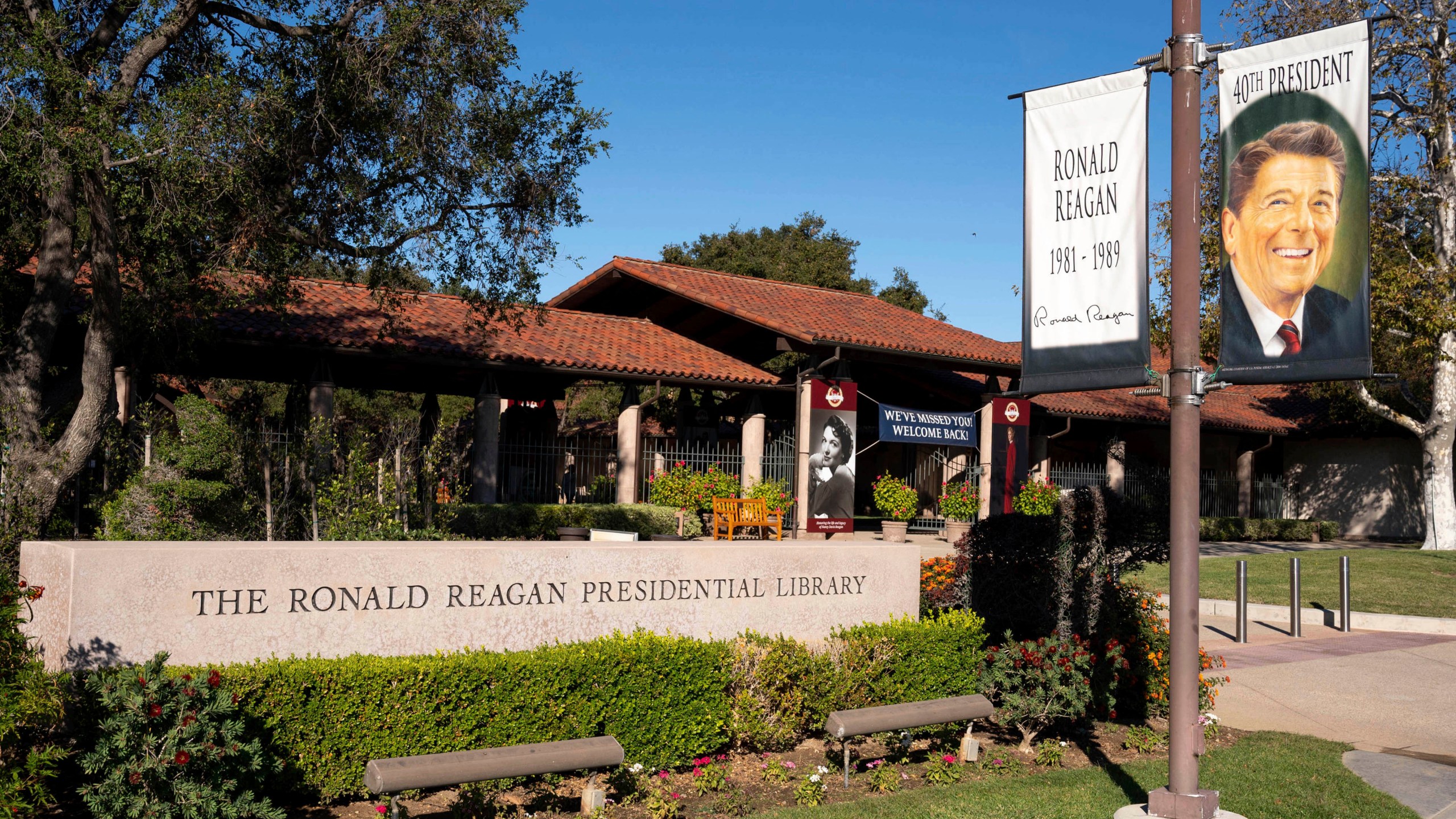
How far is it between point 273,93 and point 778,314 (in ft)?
45.5

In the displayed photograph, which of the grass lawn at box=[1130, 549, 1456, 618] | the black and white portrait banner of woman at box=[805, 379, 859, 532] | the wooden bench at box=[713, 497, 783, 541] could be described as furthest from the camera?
the black and white portrait banner of woman at box=[805, 379, 859, 532]

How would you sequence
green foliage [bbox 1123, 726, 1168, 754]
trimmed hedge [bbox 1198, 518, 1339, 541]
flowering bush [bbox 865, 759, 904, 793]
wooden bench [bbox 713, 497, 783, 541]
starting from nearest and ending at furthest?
flowering bush [bbox 865, 759, 904, 793] → green foliage [bbox 1123, 726, 1168, 754] → wooden bench [bbox 713, 497, 783, 541] → trimmed hedge [bbox 1198, 518, 1339, 541]

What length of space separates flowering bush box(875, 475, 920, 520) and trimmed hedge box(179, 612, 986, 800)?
52.5 ft

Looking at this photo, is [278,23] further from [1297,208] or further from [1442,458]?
[1442,458]

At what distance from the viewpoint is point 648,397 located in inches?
1358

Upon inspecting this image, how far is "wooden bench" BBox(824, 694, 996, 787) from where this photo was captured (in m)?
6.38

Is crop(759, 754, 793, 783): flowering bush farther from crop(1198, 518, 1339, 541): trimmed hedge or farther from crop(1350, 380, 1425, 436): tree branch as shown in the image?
crop(1198, 518, 1339, 541): trimmed hedge

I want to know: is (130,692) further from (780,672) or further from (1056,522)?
(1056,522)

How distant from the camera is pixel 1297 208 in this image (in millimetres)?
5215

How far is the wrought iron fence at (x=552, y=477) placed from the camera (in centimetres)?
2033

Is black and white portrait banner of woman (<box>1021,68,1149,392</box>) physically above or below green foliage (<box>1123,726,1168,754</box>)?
above

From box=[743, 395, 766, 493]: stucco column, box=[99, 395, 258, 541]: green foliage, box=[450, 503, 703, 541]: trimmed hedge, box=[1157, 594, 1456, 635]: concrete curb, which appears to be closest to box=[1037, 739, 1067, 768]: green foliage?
box=[1157, 594, 1456, 635]: concrete curb

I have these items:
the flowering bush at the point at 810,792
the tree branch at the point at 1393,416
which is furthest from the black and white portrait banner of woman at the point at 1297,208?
the tree branch at the point at 1393,416

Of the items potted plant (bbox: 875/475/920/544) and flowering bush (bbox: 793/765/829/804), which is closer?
flowering bush (bbox: 793/765/829/804)
